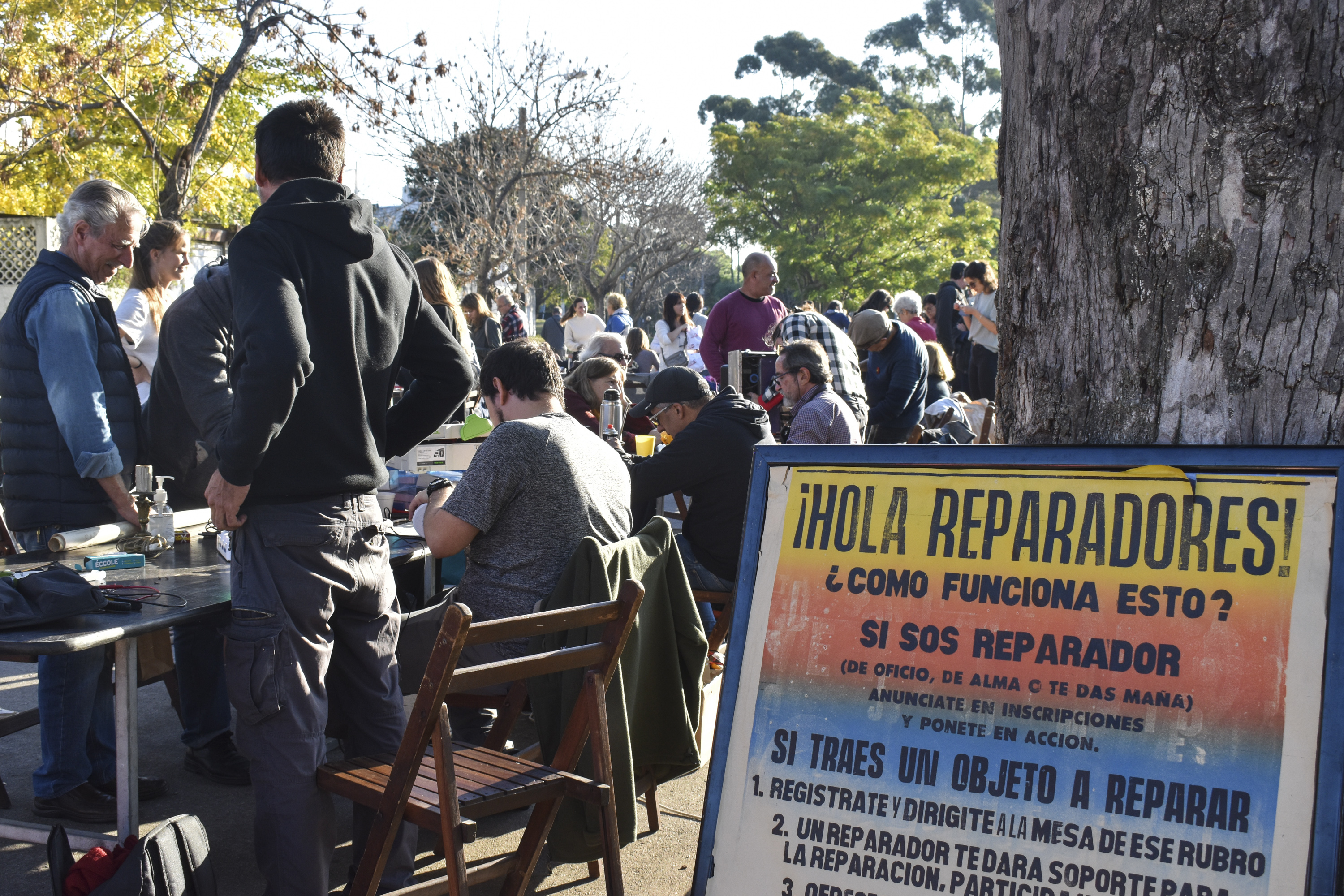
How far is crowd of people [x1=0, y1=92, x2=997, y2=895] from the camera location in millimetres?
2662

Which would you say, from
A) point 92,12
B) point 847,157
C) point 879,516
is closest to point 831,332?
point 879,516

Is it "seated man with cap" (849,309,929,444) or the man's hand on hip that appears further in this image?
"seated man with cap" (849,309,929,444)

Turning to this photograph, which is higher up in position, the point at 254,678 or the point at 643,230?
the point at 643,230

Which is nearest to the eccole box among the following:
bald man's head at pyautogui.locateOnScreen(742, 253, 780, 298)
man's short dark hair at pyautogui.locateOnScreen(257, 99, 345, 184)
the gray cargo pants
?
the gray cargo pants

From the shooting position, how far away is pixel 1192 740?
1.47 m

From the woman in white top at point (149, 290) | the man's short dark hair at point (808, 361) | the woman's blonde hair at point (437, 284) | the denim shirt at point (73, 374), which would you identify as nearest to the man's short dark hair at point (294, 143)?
the denim shirt at point (73, 374)

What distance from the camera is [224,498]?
2.57 m

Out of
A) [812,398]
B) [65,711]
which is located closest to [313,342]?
[65,711]

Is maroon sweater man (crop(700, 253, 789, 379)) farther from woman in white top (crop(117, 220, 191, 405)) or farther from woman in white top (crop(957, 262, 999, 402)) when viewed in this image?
woman in white top (crop(117, 220, 191, 405))

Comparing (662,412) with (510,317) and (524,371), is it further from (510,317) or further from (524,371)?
(510,317)

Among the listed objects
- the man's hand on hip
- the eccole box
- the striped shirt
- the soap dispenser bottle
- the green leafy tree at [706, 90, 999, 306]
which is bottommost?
the eccole box

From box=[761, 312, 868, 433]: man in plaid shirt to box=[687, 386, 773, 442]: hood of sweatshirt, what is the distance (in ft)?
5.40

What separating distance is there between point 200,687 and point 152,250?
181 centimetres

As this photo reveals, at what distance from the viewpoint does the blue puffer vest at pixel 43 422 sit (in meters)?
3.43
